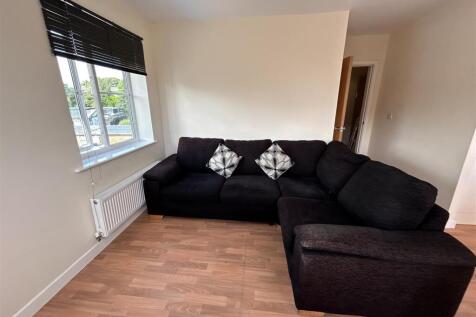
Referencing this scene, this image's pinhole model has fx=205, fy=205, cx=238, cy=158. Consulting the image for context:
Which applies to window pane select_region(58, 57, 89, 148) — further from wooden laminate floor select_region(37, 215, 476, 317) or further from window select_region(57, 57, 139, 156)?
wooden laminate floor select_region(37, 215, 476, 317)

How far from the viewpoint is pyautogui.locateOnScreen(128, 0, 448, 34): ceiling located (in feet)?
→ 7.25

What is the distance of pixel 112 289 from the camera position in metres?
1.54

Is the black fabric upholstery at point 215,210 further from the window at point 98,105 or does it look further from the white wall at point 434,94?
the white wall at point 434,94

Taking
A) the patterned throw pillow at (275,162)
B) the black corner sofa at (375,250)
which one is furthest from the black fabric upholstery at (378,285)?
the patterned throw pillow at (275,162)

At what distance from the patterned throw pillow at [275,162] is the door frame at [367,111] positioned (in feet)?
7.32

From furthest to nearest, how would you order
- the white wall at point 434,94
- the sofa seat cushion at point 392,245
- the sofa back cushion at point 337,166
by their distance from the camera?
the white wall at point 434,94, the sofa back cushion at point 337,166, the sofa seat cushion at point 392,245

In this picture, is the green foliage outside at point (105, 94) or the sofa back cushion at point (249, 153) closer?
the green foliage outside at point (105, 94)

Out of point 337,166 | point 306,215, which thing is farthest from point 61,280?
point 337,166

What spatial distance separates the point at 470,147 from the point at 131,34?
12.2ft

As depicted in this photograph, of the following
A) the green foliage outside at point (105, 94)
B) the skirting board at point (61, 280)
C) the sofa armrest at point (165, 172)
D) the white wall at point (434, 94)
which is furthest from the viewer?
the sofa armrest at point (165, 172)

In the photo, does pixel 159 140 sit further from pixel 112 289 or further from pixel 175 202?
pixel 112 289

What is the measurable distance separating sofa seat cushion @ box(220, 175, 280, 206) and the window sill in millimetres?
1142

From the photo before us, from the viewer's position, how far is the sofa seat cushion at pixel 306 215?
5.16ft

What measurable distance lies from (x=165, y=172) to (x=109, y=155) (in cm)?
59
